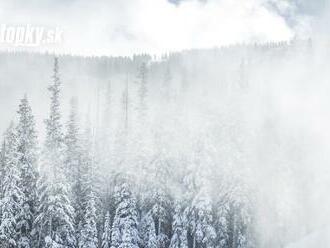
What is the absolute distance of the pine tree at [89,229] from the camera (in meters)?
63.0

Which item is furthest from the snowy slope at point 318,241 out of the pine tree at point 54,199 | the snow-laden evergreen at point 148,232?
the pine tree at point 54,199

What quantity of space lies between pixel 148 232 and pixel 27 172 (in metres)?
17.8

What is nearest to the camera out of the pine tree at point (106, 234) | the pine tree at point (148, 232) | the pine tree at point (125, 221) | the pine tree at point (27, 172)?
the pine tree at point (27, 172)

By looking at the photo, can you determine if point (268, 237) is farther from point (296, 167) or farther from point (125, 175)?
point (125, 175)

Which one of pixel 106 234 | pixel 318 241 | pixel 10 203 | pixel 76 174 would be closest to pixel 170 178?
pixel 106 234

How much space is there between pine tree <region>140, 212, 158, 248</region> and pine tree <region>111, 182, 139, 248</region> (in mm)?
1330

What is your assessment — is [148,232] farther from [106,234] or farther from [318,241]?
[318,241]

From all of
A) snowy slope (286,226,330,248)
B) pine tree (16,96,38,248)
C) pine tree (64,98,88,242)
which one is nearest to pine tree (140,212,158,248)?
pine tree (64,98,88,242)

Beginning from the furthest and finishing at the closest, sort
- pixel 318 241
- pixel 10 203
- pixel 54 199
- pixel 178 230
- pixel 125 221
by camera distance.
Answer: pixel 178 230 → pixel 125 221 → pixel 318 241 → pixel 54 199 → pixel 10 203

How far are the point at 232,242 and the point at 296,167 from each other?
848 inches

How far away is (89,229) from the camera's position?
63188 millimetres

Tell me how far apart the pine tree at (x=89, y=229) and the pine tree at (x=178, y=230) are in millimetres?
8428

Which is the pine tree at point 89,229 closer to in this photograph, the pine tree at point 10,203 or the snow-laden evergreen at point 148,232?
the snow-laden evergreen at point 148,232

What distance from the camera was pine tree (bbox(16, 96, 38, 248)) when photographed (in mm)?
52250
